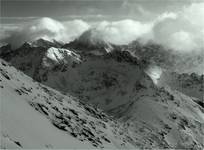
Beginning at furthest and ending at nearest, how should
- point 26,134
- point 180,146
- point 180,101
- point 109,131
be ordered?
point 180,101, point 180,146, point 109,131, point 26,134

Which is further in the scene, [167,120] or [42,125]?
[167,120]

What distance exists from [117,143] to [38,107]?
1614 centimetres

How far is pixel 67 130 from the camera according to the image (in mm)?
49438

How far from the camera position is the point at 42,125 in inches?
1750

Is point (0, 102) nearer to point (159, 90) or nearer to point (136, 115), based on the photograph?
point (136, 115)

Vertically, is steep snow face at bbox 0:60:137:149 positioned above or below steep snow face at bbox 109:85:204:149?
above

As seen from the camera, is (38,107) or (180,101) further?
(180,101)

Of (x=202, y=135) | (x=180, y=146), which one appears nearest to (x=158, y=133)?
(x=180, y=146)

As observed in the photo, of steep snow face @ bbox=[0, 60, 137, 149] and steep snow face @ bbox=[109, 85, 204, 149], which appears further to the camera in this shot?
steep snow face @ bbox=[109, 85, 204, 149]

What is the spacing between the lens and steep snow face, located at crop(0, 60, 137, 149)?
37.1 m

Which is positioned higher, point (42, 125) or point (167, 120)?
point (42, 125)

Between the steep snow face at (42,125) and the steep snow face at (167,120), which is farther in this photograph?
the steep snow face at (167,120)

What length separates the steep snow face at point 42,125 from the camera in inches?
1459

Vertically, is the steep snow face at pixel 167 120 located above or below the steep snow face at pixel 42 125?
below
